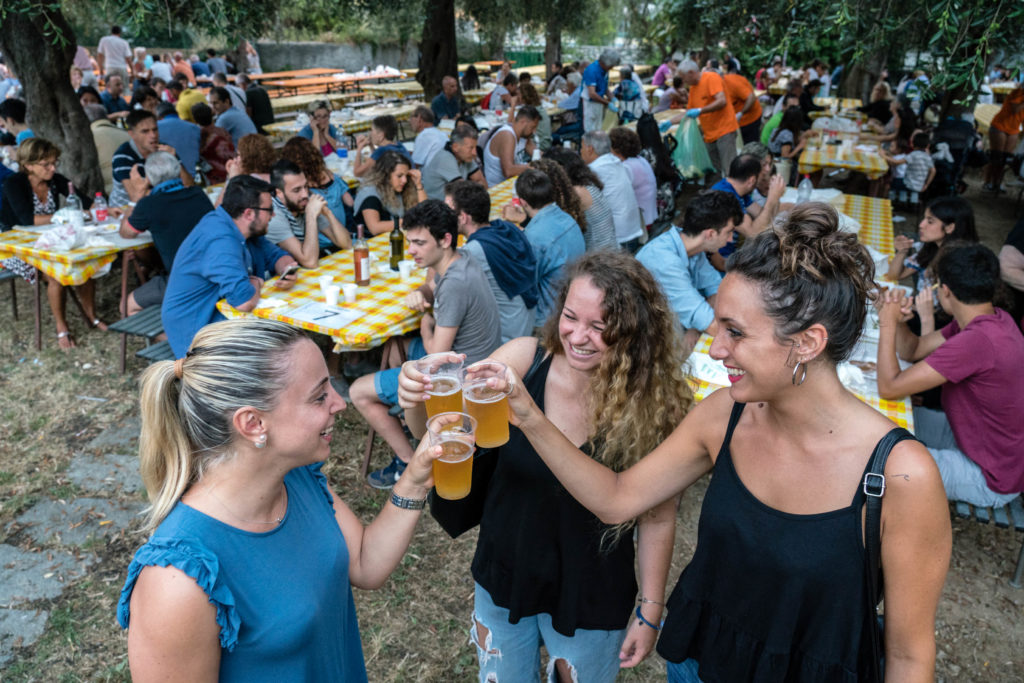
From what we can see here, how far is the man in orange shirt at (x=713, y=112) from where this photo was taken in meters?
8.73

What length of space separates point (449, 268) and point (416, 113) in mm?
Result: 4729

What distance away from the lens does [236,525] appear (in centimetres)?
139

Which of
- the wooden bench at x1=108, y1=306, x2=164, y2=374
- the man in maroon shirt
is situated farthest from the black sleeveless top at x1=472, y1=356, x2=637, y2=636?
the wooden bench at x1=108, y1=306, x2=164, y2=374

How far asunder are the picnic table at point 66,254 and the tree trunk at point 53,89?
1.65 metres

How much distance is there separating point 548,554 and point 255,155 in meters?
4.69

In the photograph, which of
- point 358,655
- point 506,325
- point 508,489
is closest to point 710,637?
point 508,489

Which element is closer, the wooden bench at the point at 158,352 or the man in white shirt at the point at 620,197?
the wooden bench at the point at 158,352

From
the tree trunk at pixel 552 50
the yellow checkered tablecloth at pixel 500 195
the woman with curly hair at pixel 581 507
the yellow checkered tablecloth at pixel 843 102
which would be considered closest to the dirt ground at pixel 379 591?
the woman with curly hair at pixel 581 507

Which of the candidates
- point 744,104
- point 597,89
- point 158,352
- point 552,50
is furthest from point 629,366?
point 552,50

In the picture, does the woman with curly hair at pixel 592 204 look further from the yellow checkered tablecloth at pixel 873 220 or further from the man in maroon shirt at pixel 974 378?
the man in maroon shirt at pixel 974 378

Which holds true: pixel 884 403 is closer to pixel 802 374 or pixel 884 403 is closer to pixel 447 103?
pixel 802 374

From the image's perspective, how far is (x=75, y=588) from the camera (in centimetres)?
311

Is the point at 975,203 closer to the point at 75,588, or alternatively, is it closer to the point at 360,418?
the point at 360,418

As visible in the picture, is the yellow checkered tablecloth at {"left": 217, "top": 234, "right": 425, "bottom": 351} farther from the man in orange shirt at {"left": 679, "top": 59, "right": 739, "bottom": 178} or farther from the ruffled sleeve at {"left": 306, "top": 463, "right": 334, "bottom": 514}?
the man in orange shirt at {"left": 679, "top": 59, "right": 739, "bottom": 178}
